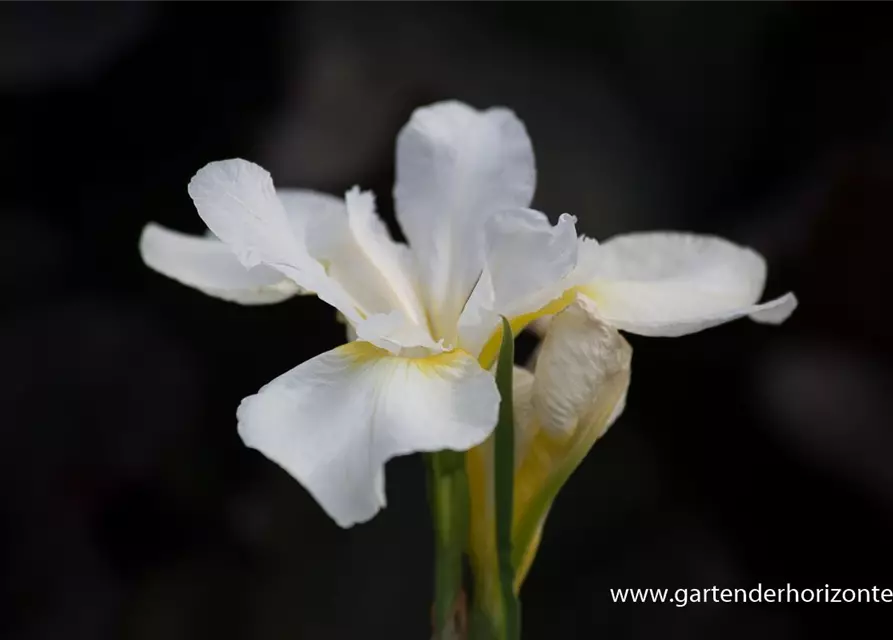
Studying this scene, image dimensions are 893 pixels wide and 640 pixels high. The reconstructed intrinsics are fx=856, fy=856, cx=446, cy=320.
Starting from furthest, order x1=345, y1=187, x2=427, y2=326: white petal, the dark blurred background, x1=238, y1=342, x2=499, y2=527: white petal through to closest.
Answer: the dark blurred background < x1=345, y1=187, x2=427, y2=326: white petal < x1=238, y1=342, x2=499, y2=527: white petal

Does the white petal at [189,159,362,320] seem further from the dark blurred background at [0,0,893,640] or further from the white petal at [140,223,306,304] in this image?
the dark blurred background at [0,0,893,640]

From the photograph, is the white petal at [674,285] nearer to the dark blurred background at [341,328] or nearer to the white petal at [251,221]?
the white petal at [251,221]

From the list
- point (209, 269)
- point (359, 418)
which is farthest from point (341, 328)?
point (359, 418)

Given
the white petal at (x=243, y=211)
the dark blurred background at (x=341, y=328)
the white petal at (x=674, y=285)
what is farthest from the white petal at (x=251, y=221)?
the dark blurred background at (x=341, y=328)

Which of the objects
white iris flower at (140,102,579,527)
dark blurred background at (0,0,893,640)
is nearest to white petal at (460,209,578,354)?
white iris flower at (140,102,579,527)

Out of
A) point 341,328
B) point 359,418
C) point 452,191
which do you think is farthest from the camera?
point 341,328

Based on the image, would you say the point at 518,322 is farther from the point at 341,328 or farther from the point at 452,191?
the point at 341,328

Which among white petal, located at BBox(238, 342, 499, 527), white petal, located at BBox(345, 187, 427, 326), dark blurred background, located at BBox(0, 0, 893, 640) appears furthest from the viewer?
dark blurred background, located at BBox(0, 0, 893, 640)
